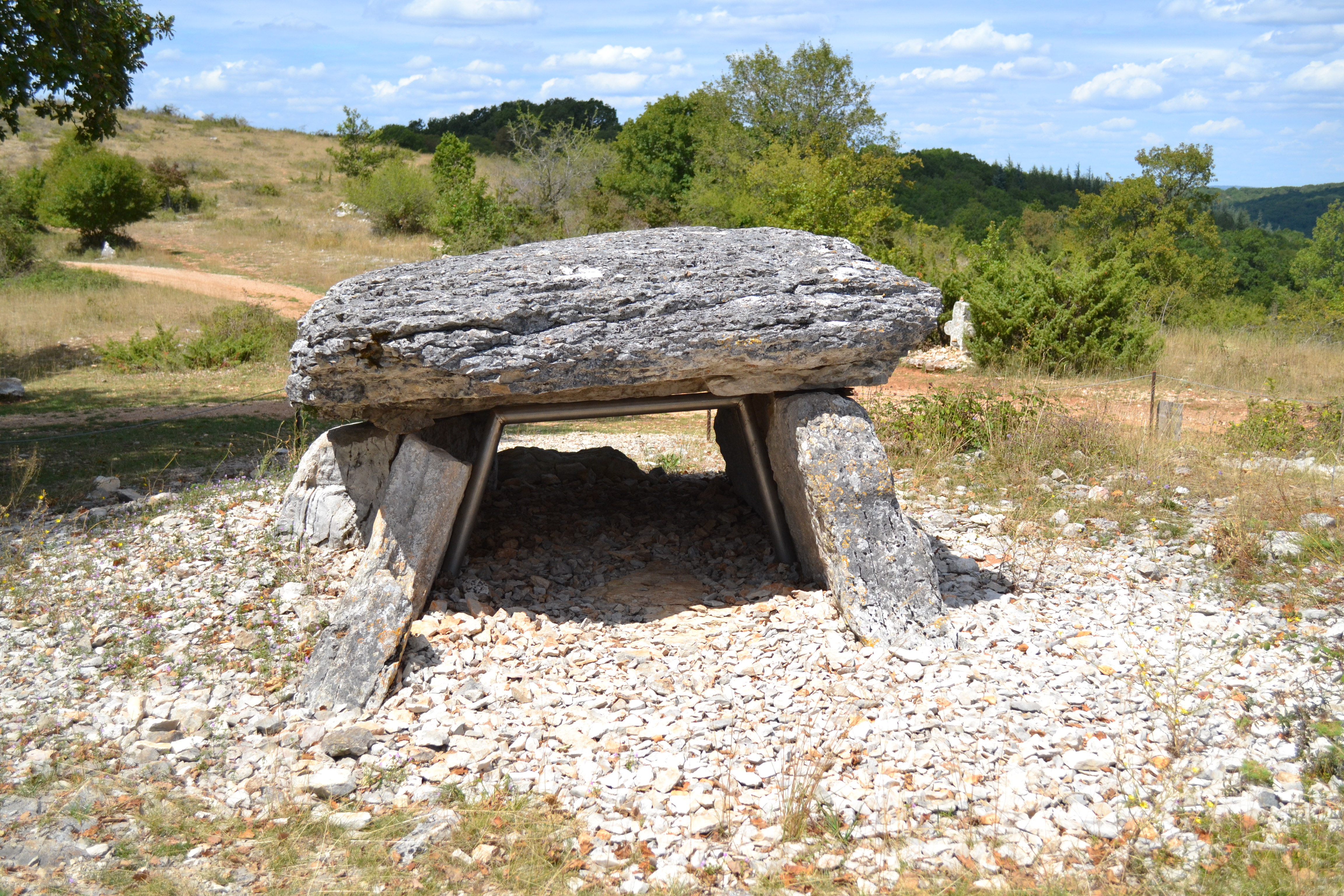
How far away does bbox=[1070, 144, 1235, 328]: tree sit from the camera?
26344 mm

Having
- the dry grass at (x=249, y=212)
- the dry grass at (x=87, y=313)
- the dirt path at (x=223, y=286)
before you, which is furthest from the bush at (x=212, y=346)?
the dry grass at (x=249, y=212)

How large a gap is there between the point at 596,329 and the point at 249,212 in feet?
121

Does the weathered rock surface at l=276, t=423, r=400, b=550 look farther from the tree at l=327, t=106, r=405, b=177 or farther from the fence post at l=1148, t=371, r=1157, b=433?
the tree at l=327, t=106, r=405, b=177

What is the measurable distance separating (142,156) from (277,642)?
46286 mm


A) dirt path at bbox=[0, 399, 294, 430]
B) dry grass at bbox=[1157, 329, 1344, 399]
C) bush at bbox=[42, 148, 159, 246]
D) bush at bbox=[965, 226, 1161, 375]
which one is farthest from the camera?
bush at bbox=[42, 148, 159, 246]

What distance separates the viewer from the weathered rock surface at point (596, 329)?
17.2 feet

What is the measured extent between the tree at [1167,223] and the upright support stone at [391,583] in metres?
25.2

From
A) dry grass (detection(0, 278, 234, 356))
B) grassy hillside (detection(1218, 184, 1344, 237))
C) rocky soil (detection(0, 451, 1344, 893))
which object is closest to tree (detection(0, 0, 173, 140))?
rocky soil (detection(0, 451, 1344, 893))

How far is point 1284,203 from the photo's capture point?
78.6 m

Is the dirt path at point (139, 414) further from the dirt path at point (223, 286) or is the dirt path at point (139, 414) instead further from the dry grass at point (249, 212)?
the dry grass at point (249, 212)

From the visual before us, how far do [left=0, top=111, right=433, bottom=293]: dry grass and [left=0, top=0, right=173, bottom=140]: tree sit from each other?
14.3 meters

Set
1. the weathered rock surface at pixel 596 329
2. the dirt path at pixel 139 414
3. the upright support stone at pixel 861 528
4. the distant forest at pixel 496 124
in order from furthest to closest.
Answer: the distant forest at pixel 496 124, the dirt path at pixel 139 414, the upright support stone at pixel 861 528, the weathered rock surface at pixel 596 329

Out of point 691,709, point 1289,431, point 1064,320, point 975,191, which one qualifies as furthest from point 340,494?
point 975,191

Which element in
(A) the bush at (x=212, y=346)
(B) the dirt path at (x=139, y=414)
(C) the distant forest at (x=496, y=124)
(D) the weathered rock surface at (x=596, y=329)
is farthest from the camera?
(C) the distant forest at (x=496, y=124)
